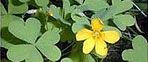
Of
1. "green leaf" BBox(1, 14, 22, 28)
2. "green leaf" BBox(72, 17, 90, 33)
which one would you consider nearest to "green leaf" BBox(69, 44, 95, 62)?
"green leaf" BBox(72, 17, 90, 33)

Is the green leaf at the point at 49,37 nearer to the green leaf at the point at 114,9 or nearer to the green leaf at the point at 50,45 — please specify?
the green leaf at the point at 50,45

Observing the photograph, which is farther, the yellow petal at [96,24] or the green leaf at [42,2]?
the green leaf at [42,2]

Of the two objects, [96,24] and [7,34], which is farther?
[7,34]

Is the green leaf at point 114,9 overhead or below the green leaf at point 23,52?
overhead

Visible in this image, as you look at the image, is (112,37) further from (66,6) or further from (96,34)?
(66,6)

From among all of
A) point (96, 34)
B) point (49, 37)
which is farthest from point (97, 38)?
point (49, 37)

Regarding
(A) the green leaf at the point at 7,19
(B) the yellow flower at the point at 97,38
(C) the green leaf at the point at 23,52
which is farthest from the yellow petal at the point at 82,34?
(A) the green leaf at the point at 7,19

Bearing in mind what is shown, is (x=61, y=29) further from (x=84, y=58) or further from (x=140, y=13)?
(x=140, y=13)
